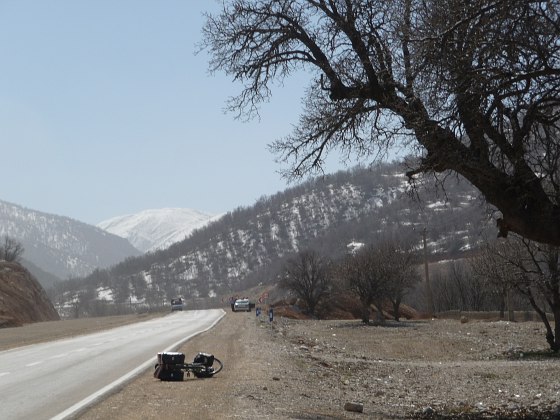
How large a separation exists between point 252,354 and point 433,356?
12.7m

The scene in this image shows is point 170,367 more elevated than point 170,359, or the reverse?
point 170,359

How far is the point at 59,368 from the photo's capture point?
18.8 m

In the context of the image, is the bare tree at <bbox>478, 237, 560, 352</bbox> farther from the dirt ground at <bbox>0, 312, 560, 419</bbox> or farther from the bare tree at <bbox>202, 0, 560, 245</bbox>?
the bare tree at <bbox>202, 0, 560, 245</bbox>

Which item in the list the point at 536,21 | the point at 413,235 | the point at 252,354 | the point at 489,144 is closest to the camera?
the point at 536,21

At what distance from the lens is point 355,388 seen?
57.9ft

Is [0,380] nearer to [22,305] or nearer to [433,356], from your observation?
[433,356]

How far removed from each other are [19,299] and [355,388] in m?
71.5

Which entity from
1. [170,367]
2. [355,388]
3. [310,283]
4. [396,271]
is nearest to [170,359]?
[170,367]

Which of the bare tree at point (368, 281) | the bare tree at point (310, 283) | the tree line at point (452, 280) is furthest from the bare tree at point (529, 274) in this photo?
the bare tree at point (310, 283)

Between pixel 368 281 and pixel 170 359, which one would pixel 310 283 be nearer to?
pixel 368 281

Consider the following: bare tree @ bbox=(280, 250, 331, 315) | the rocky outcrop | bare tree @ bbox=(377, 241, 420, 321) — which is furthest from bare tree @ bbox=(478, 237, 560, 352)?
the rocky outcrop

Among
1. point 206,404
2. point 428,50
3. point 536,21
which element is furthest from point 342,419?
point 536,21

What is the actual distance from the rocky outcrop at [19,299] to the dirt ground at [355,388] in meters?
47.4

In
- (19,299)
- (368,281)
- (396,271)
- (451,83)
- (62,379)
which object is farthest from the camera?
(19,299)
